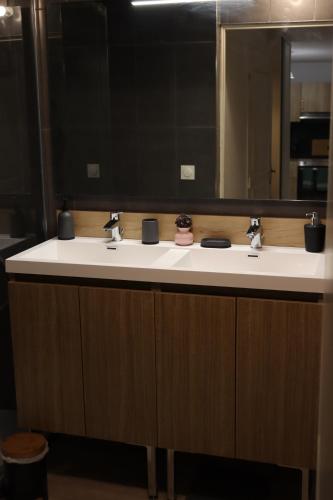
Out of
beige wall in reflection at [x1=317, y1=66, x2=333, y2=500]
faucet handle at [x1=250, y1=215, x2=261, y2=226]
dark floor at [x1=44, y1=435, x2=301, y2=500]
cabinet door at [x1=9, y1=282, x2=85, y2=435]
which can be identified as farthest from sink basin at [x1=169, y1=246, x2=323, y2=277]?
beige wall in reflection at [x1=317, y1=66, x2=333, y2=500]

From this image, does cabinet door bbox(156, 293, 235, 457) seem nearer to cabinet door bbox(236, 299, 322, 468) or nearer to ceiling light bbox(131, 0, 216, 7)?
cabinet door bbox(236, 299, 322, 468)

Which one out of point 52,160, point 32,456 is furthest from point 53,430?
point 52,160

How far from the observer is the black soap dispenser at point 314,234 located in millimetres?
2371

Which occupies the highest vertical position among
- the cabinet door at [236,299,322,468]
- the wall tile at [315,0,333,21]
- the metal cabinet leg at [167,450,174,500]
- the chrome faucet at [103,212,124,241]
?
the wall tile at [315,0,333,21]

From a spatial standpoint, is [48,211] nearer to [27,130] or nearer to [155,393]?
[27,130]

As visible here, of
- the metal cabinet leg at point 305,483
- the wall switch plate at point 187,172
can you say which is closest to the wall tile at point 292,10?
the wall switch plate at point 187,172

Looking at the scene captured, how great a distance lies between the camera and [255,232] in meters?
2.46

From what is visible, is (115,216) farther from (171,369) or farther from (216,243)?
(171,369)

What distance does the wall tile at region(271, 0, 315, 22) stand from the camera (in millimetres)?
2334

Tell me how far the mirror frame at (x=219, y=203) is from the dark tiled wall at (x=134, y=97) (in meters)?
0.03

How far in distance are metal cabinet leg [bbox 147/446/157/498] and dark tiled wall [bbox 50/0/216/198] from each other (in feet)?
3.44

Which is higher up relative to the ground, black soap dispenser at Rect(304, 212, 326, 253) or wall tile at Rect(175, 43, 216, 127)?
wall tile at Rect(175, 43, 216, 127)

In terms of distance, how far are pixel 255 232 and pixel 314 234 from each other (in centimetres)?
23

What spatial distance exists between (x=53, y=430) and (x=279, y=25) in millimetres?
1838
